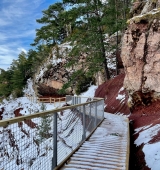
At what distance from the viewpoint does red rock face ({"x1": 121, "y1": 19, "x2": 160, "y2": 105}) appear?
1005 cm

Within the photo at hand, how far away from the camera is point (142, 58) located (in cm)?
1062

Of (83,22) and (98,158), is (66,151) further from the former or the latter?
(83,22)

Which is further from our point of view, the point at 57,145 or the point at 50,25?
the point at 50,25

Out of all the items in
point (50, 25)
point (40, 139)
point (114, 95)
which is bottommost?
point (40, 139)

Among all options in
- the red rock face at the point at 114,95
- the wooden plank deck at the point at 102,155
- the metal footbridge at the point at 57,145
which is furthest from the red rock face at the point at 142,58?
the metal footbridge at the point at 57,145

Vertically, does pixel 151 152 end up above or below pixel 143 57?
below

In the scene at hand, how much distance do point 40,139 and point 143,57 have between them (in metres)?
8.28

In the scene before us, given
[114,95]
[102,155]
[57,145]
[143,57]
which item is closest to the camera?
[57,145]

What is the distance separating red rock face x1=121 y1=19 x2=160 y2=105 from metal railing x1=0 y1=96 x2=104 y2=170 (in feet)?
19.3

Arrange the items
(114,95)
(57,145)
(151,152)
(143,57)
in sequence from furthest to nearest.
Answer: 1. (114,95)
2. (143,57)
3. (151,152)
4. (57,145)

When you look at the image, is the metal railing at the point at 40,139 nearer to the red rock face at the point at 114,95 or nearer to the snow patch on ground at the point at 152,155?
the snow patch on ground at the point at 152,155

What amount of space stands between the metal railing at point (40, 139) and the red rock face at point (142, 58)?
19.3ft

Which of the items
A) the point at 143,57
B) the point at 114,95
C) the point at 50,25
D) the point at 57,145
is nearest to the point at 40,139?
the point at 57,145

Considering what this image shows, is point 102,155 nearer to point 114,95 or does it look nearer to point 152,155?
point 152,155
